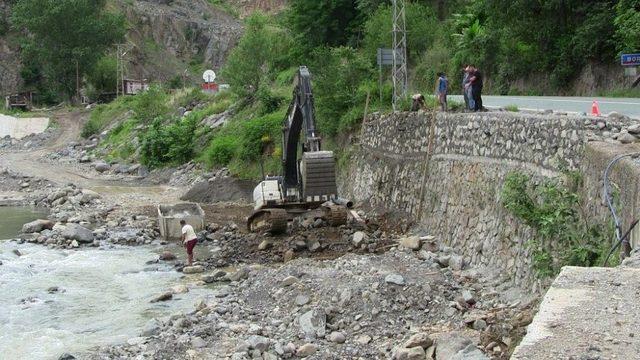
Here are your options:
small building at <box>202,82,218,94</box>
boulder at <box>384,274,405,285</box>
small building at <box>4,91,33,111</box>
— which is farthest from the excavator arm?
small building at <box>4,91,33,111</box>

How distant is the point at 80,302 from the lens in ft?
55.7

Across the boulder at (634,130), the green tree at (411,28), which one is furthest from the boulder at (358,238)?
the green tree at (411,28)

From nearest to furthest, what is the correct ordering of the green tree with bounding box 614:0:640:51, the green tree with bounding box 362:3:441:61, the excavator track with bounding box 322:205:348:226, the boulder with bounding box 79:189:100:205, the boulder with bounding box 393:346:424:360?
the boulder with bounding box 393:346:424:360, the excavator track with bounding box 322:205:348:226, the green tree with bounding box 614:0:640:51, the boulder with bounding box 79:189:100:205, the green tree with bounding box 362:3:441:61

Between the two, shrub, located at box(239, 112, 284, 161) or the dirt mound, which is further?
shrub, located at box(239, 112, 284, 161)

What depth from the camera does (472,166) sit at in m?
18.5

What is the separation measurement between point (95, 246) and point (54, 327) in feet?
28.1

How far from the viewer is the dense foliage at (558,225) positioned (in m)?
11.5

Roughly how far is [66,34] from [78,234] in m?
51.1

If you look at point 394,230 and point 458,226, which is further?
point 394,230

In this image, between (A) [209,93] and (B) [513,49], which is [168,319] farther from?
(A) [209,93]

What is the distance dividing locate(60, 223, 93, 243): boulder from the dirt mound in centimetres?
883

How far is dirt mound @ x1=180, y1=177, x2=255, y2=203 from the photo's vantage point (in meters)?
33.1

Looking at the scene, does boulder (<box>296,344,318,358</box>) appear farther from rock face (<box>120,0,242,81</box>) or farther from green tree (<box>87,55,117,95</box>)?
rock face (<box>120,0,242,81</box>)

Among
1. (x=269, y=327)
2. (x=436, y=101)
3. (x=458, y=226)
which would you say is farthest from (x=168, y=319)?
(x=436, y=101)
